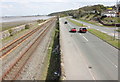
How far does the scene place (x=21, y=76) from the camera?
1619 centimetres

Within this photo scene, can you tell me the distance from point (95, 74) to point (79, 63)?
3370 mm

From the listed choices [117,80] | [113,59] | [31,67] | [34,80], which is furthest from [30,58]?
[117,80]

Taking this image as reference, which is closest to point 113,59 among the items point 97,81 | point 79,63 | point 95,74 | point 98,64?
point 98,64

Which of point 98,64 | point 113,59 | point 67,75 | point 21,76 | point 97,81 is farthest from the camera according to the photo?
point 113,59

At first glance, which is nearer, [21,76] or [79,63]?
[21,76]

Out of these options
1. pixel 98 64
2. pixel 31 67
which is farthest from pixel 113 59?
pixel 31 67

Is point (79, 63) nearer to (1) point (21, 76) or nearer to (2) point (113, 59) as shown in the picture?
(2) point (113, 59)

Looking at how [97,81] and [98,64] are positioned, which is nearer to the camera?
[97,81]

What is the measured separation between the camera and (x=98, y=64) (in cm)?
1812

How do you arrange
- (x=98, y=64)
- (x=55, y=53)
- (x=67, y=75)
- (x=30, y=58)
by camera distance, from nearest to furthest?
(x=67, y=75), (x=98, y=64), (x=30, y=58), (x=55, y=53)

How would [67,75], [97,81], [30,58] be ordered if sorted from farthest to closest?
1. [30,58]
2. [67,75]
3. [97,81]

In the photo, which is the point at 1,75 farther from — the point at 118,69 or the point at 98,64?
the point at 118,69

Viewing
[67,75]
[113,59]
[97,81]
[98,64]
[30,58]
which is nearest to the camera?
[97,81]

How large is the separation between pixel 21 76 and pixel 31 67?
109 inches
